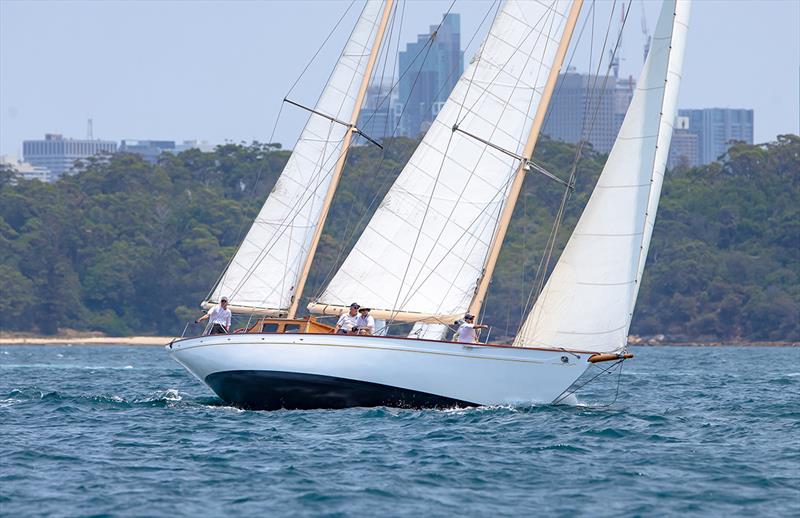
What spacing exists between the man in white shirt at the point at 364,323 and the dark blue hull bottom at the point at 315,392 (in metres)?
0.97

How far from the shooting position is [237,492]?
1827 cm

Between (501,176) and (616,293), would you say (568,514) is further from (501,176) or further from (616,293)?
(501,176)

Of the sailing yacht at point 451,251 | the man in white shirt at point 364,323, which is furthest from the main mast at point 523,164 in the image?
the man in white shirt at point 364,323

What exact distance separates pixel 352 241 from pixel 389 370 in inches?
3049

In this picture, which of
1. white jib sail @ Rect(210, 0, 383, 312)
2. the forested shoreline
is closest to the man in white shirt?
white jib sail @ Rect(210, 0, 383, 312)

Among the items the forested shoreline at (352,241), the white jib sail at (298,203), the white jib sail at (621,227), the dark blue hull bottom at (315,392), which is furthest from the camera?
the forested shoreline at (352,241)

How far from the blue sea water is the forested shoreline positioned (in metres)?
68.3

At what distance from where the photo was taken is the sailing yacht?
25.6m

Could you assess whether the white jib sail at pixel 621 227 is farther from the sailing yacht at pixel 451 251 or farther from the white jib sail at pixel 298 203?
the white jib sail at pixel 298 203

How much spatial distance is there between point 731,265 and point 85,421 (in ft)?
263

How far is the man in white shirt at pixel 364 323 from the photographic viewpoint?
2616 centimetres

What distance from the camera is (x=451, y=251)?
27703mm

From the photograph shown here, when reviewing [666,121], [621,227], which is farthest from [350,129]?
[666,121]

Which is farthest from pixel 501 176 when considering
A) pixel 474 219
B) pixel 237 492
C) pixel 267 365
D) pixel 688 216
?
pixel 688 216
